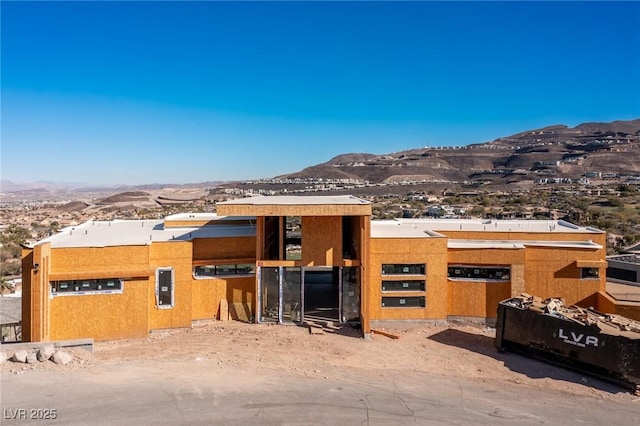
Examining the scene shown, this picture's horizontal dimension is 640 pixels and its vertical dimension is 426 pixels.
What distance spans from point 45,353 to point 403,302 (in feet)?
44.4

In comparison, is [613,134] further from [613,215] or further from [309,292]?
[309,292]

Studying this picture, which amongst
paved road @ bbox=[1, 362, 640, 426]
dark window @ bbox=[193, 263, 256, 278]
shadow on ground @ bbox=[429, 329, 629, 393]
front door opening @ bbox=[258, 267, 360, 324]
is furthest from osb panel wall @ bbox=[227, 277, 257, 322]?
shadow on ground @ bbox=[429, 329, 629, 393]

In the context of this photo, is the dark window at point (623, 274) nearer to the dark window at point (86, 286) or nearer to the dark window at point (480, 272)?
the dark window at point (480, 272)

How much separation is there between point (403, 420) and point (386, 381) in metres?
2.50

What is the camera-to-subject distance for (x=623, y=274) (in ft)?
83.8

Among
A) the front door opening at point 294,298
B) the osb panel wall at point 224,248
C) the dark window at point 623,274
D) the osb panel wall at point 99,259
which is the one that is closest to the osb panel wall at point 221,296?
the front door opening at point 294,298

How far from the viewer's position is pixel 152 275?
17281 millimetres

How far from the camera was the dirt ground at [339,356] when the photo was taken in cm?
1397

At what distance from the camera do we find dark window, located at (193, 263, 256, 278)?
18703 mm

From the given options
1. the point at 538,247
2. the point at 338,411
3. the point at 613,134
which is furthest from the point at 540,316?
the point at 613,134

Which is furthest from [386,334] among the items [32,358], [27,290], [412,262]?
[27,290]

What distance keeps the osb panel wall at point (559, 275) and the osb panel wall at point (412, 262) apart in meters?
4.05

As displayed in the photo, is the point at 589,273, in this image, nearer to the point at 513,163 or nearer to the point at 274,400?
the point at 274,400

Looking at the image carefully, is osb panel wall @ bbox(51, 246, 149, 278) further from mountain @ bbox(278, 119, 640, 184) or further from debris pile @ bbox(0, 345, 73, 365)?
mountain @ bbox(278, 119, 640, 184)
